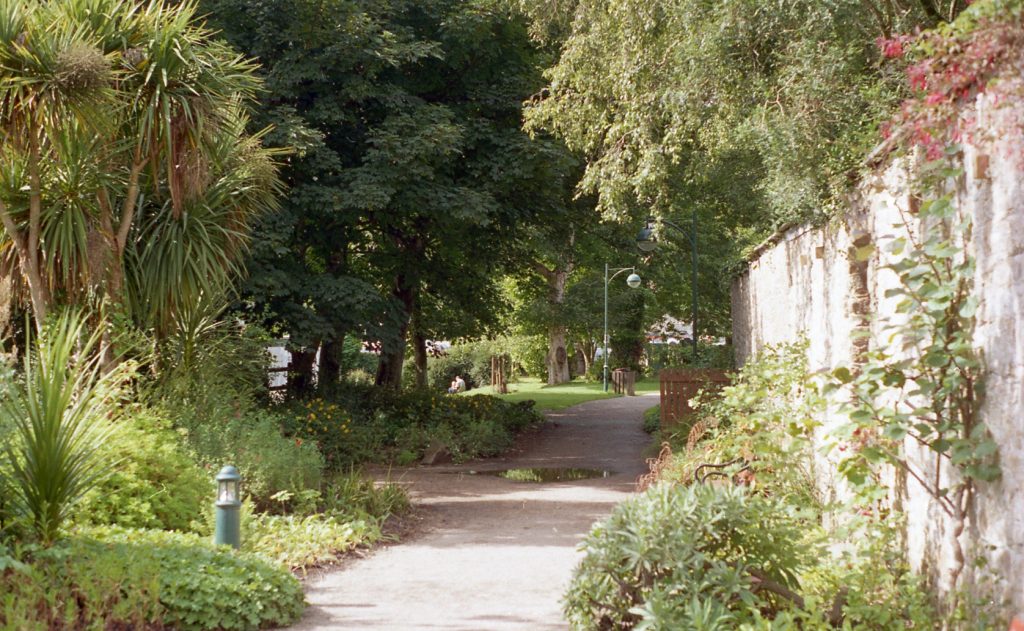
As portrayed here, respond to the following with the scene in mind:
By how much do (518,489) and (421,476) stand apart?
184cm

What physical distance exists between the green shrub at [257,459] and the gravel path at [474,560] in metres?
1.21

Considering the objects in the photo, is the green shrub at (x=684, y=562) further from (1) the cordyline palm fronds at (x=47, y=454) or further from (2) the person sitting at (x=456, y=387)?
(2) the person sitting at (x=456, y=387)

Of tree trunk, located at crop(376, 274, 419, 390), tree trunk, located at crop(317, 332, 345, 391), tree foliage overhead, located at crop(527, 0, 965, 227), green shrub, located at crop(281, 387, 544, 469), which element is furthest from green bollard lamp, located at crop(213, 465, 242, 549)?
tree trunk, located at crop(376, 274, 419, 390)

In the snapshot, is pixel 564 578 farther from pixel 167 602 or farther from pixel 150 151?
pixel 150 151

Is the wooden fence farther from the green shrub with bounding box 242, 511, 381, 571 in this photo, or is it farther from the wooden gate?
the green shrub with bounding box 242, 511, 381, 571

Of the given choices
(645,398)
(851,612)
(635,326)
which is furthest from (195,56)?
(635,326)

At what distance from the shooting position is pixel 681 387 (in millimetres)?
15555

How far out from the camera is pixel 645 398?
3256 cm

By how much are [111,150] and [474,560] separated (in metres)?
5.18

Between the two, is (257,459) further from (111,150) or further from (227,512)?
(111,150)

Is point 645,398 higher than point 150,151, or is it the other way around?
point 150,151

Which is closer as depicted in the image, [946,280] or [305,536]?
[946,280]

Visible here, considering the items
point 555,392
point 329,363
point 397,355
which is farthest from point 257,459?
point 555,392

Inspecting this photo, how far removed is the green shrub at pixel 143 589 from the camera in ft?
17.9
